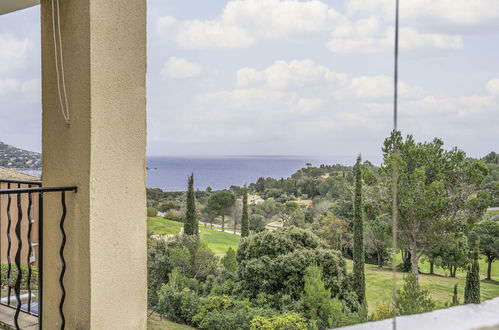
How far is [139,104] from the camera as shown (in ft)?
5.78

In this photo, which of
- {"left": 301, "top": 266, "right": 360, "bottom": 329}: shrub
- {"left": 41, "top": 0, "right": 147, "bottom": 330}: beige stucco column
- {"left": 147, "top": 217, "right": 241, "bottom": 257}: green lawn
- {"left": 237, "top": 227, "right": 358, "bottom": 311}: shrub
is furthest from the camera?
{"left": 147, "top": 217, "right": 241, "bottom": 257}: green lawn

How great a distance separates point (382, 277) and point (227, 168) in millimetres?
4525

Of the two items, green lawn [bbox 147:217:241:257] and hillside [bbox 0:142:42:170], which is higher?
hillside [bbox 0:142:42:170]

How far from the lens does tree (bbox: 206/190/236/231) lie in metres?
9.88

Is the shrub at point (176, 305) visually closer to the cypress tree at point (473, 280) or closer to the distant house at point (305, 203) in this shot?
the distant house at point (305, 203)

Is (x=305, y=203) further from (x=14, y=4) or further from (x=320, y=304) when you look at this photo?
(x=14, y=4)

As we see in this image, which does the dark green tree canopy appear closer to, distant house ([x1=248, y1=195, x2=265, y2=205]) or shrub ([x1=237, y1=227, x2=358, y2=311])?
distant house ([x1=248, y1=195, x2=265, y2=205])

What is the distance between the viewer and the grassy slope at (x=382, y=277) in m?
6.46

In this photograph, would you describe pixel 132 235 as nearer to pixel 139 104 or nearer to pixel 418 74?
pixel 139 104

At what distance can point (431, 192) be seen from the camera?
7621 millimetres

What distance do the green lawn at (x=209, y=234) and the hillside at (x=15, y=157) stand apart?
5.85m

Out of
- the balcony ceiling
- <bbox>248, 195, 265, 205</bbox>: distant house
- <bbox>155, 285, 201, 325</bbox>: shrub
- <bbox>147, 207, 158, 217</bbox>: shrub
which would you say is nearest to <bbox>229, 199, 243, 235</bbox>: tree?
<bbox>248, 195, 265, 205</bbox>: distant house

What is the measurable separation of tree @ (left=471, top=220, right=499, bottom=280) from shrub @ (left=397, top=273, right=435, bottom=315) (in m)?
1.16

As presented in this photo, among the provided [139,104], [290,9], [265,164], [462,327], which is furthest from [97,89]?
[290,9]
